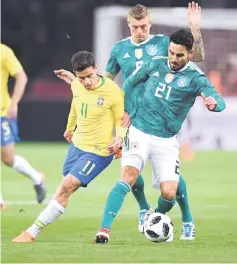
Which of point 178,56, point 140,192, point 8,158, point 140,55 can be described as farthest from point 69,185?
point 8,158

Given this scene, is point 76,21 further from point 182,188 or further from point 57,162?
point 182,188

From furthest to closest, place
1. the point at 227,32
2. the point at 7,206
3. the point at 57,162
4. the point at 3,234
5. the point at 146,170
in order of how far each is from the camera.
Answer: the point at 227,32 < the point at 57,162 < the point at 146,170 < the point at 7,206 < the point at 3,234

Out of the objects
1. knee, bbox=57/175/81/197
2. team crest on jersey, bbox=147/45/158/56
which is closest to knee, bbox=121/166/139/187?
knee, bbox=57/175/81/197

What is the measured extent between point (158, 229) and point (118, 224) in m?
1.79

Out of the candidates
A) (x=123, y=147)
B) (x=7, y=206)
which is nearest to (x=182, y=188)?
(x=123, y=147)

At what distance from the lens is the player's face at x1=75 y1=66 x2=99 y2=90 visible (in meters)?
9.88

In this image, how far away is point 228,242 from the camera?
32.3 feet

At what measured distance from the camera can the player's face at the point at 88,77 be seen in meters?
9.88

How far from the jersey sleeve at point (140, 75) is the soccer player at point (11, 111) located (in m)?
2.61

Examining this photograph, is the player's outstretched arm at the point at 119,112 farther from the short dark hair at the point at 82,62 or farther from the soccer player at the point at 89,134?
the short dark hair at the point at 82,62

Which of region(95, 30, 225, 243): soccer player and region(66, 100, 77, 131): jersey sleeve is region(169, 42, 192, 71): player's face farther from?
region(66, 100, 77, 131): jersey sleeve

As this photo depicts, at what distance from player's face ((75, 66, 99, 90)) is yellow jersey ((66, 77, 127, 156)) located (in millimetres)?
88

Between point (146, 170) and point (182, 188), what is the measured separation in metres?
7.92

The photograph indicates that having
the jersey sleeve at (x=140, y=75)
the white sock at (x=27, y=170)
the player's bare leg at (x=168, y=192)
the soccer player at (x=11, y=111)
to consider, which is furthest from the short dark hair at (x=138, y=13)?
the white sock at (x=27, y=170)
